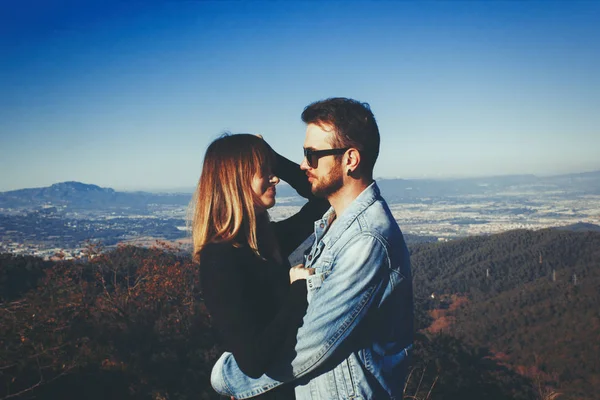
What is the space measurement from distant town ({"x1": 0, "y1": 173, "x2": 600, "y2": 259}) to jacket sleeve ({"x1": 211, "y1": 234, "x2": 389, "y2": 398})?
907 mm

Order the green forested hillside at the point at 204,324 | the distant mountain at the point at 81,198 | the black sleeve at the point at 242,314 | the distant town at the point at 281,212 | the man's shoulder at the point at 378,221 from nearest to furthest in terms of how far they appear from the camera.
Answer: the black sleeve at the point at 242,314 < the man's shoulder at the point at 378,221 < the green forested hillside at the point at 204,324 < the distant town at the point at 281,212 < the distant mountain at the point at 81,198

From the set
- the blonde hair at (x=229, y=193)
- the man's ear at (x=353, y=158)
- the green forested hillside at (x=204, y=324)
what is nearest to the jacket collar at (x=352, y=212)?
the man's ear at (x=353, y=158)

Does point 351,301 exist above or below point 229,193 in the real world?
below

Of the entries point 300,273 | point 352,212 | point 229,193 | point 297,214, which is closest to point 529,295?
point 297,214

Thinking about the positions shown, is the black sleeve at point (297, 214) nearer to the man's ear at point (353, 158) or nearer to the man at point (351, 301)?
the man at point (351, 301)

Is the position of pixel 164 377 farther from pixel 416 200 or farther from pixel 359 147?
pixel 416 200

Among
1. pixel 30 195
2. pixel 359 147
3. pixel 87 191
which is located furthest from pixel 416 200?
pixel 359 147

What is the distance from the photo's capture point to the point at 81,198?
65.8 meters

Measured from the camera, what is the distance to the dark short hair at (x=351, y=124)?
83.4 inches

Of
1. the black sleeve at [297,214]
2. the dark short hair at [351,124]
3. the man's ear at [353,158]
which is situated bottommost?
the black sleeve at [297,214]

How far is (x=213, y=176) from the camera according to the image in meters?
2.00

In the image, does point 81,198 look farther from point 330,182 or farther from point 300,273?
point 300,273

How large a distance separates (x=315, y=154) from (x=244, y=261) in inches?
28.0

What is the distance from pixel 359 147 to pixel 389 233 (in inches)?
20.7
